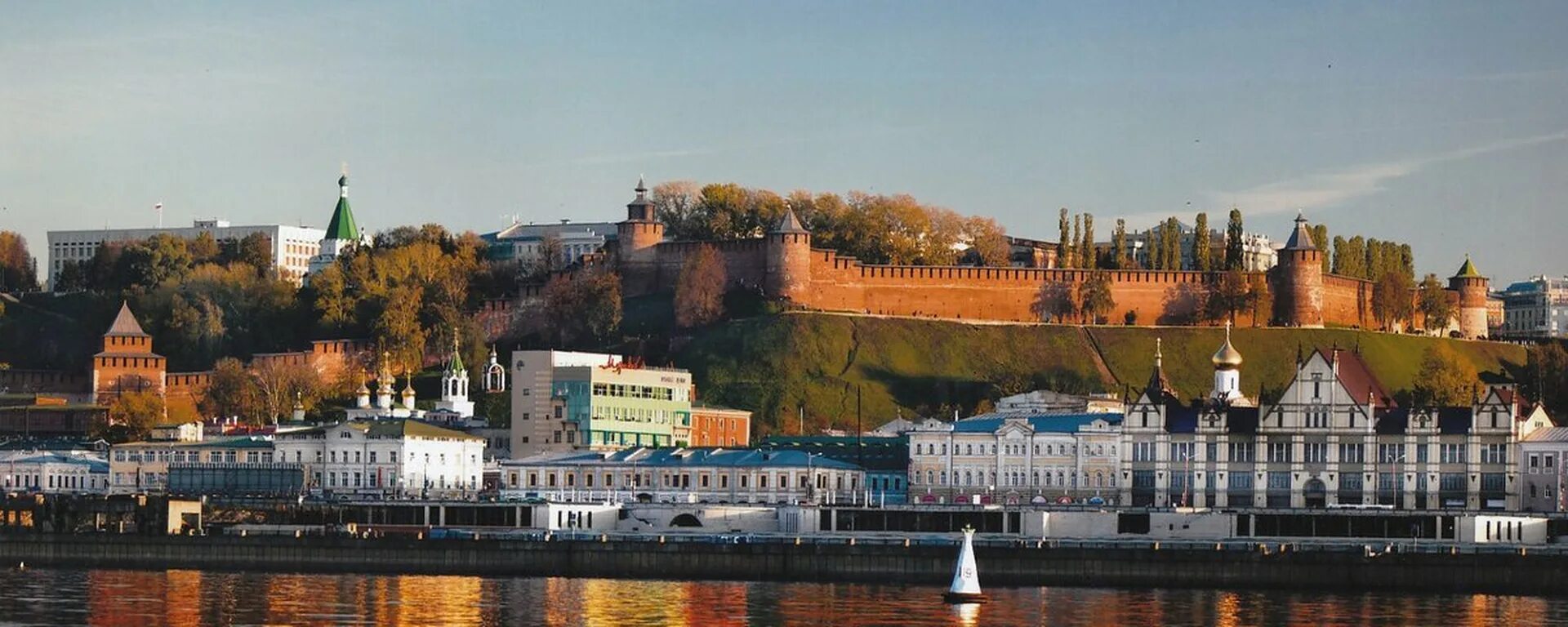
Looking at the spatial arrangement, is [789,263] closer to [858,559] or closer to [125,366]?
[125,366]

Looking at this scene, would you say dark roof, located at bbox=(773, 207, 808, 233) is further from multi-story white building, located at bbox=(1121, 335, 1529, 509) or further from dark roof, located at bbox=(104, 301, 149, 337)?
multi-story white building, located at bbox=(1121, 335, 1529, 509)

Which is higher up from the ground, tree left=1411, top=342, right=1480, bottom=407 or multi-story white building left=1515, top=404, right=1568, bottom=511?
tree left=1411, top=342, right=1480, bottom=407

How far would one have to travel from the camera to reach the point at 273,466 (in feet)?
393

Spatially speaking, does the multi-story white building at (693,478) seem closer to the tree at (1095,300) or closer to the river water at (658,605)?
the river water at (658,605)

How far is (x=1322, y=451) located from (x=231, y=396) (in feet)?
207

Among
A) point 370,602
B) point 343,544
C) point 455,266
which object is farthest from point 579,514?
point 455,266

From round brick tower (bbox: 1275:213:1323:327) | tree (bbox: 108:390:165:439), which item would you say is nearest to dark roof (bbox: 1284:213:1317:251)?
round brick tower (bbox: 1275:213:1323:327)

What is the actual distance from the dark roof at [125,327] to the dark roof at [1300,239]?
200 feet

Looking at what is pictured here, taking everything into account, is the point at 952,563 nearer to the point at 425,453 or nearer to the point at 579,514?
the point at 579,514

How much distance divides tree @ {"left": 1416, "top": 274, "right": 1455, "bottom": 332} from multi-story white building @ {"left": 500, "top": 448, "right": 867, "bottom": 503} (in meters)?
56.7

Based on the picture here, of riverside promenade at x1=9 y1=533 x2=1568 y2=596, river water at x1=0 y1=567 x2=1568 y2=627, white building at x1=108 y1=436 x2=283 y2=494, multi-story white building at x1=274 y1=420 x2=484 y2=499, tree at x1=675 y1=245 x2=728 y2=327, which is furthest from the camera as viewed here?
tree at x1=675 y1=245 x2=728 y2=327

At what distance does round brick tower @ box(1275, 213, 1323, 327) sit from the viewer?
154250 mm

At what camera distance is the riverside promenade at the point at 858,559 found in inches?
3378

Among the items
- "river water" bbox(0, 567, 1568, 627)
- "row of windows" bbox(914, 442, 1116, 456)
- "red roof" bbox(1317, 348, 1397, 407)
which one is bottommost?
"river water" bbox(0, 567, 1568, 627)
